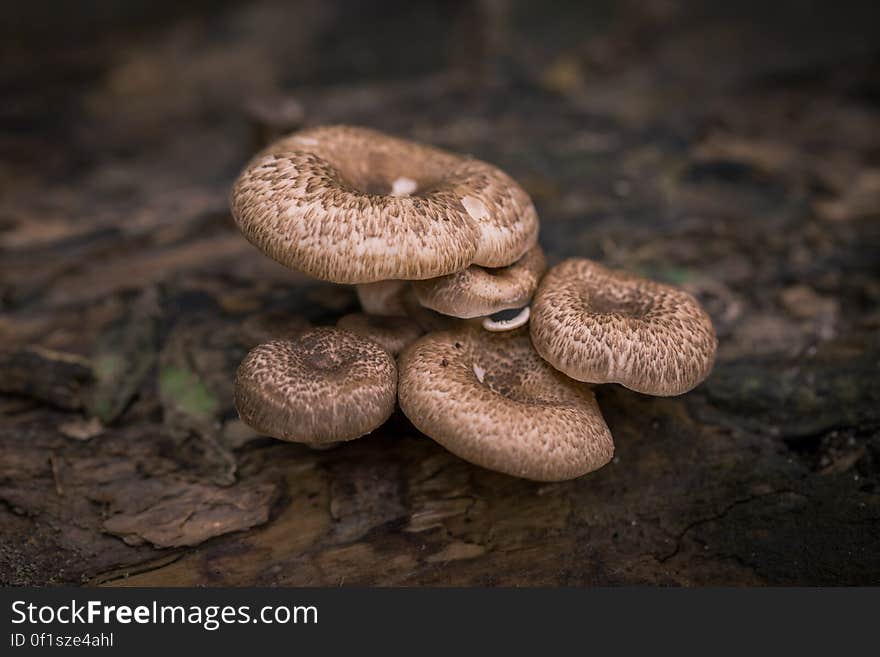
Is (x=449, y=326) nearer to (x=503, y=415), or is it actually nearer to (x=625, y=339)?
(x=503, y=415)

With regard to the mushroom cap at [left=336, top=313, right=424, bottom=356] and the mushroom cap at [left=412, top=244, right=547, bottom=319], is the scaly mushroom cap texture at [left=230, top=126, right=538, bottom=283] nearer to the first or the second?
the mushroom cap at [left=412, top=244, right=547, bottom=319]

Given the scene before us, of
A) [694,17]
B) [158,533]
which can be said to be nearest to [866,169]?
[694,17]

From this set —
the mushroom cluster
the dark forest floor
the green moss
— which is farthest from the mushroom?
the green moss

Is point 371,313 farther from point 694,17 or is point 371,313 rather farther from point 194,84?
point 694,17

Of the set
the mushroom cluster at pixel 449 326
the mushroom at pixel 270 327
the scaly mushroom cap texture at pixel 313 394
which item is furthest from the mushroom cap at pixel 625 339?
the mushroom at pixel 270 327

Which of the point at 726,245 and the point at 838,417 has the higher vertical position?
the point at 726,245

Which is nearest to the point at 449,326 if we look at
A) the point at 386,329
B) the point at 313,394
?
the point at 386,329
